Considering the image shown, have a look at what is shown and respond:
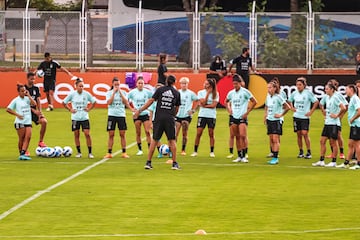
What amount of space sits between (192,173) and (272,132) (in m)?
3.06

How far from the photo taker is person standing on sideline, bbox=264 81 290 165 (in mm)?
23797

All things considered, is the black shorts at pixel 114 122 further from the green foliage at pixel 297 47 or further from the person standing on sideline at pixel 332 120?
the green foliage at pixel 297 47

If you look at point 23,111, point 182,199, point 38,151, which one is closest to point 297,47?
point 38,151

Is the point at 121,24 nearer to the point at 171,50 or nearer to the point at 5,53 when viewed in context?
the point at 171,50

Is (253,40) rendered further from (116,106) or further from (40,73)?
(116,106)

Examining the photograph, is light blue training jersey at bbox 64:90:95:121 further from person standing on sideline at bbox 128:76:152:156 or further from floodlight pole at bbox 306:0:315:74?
floodlight pole at bbox 306:0:315:74

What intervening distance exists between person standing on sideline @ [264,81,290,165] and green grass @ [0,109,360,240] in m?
0.56

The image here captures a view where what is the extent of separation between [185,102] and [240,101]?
5.41ft

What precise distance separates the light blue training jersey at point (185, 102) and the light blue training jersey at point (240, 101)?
133cm

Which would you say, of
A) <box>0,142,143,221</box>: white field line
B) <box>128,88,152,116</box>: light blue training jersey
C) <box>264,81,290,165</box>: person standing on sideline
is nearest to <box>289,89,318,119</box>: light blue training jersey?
<box>264,81,290,165</box>: person standing on sideline

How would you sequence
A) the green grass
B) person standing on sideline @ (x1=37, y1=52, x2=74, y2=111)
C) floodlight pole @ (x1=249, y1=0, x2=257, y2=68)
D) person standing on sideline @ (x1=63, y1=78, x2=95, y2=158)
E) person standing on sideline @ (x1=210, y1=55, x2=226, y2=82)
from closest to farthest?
1. the green grass
2. person standing on sideline @ (x1=63, y1=78, x2=95, y2=158)
3. person standing on sideline @ (x1=37, y1=52, x2=74, y2=111)
4. person standing on sideline @ (x1=210, y1=55, x2=226, y2=82)
5. floodlight pole @ (x1=249, y1=0, x2=257, y2=68)

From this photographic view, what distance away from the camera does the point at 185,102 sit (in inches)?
984

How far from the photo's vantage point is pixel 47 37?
134ft

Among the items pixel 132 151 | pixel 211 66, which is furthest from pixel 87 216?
pixel 211 66
